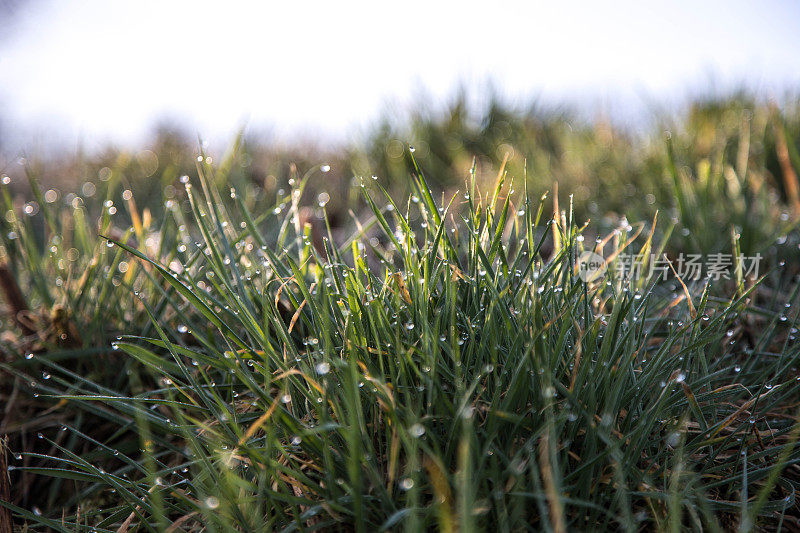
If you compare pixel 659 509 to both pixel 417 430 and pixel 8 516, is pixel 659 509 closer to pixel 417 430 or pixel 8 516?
pixel 417 430

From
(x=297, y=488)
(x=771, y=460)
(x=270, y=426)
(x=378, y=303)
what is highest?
(x=378, y=303)

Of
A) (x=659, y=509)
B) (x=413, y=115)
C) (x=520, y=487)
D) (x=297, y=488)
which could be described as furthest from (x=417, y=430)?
(x=413, y=115)

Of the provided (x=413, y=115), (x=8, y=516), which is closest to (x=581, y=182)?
(x=413, y=115)

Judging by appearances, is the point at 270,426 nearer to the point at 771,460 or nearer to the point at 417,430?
the point at 417,430

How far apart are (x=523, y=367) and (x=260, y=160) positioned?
9.44 ft

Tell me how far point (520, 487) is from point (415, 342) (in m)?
0.31

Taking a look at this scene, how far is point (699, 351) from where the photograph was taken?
43.4 inches

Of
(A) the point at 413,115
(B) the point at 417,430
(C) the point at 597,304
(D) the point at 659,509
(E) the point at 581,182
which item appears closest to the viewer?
(B) the point at 417,430

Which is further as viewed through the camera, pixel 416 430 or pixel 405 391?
pixel 405 391

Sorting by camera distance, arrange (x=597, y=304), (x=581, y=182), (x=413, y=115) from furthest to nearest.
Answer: (x=413, y=115), (x=581, y=182), (x=597, y=304)

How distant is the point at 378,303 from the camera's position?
97 centimetres

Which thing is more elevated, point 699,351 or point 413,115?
point 413,115

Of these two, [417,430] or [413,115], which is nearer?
[417,430]

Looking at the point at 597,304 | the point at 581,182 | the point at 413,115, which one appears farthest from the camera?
the point at 413,115
